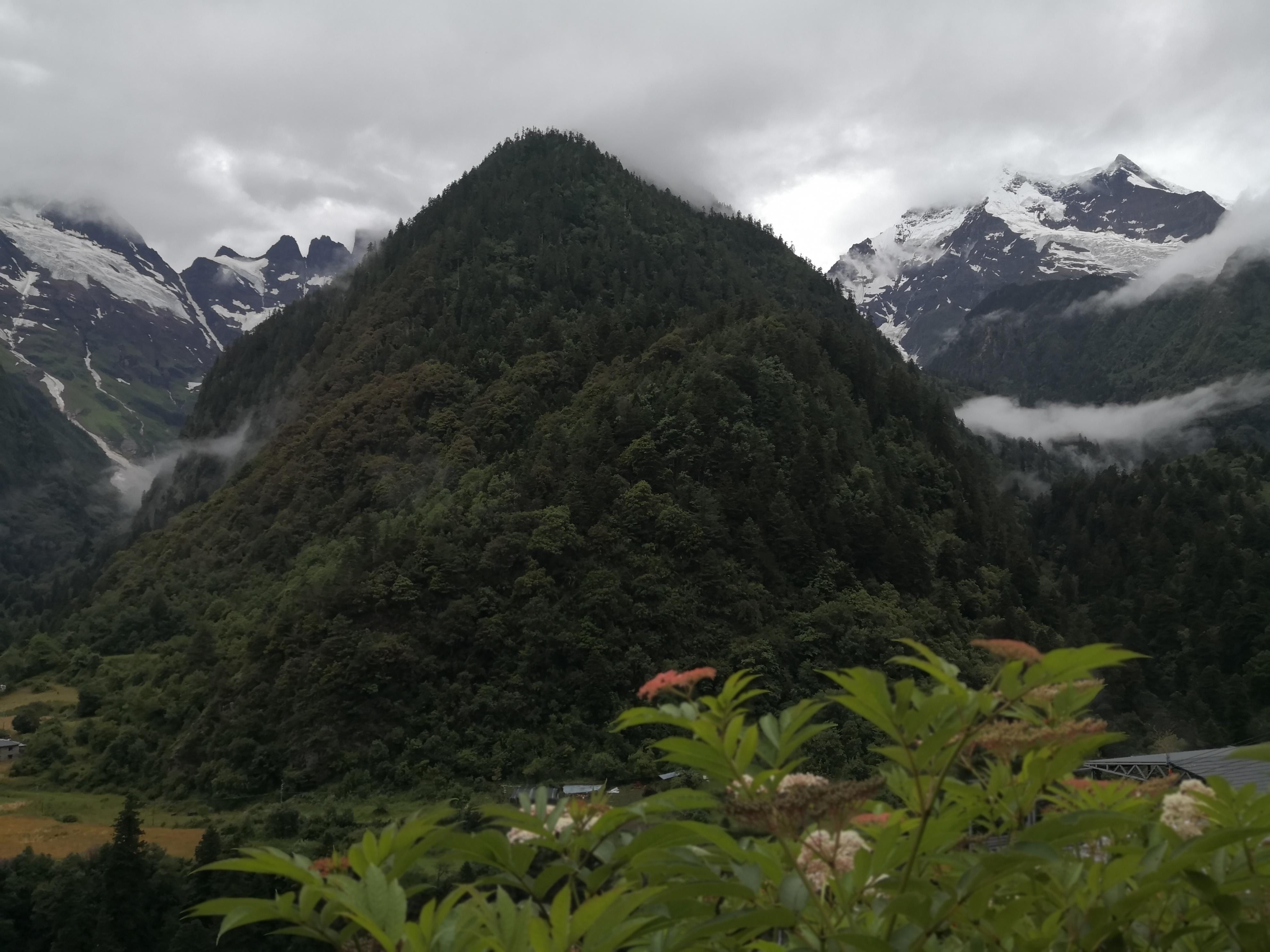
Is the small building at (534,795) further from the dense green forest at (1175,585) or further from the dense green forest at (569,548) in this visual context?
the dense green forest at (1175,585)

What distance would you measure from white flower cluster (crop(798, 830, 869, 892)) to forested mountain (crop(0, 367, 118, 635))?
12567 centimetres

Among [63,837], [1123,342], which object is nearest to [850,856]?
[63,837]

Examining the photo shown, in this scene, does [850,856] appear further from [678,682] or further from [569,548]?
[569,548]

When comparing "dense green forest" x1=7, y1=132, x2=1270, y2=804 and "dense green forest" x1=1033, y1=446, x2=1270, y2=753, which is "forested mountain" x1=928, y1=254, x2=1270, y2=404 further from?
"dense green forest" x1=7, y1=132, x2=1270, y2=804

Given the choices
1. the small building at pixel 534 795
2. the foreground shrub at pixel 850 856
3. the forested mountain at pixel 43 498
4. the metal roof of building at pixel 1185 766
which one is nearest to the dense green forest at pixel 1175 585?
the metal roof of building at pixel 1185 766

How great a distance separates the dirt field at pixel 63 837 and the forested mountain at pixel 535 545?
3632 mm

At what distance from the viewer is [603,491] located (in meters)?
45.6

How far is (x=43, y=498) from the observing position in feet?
485

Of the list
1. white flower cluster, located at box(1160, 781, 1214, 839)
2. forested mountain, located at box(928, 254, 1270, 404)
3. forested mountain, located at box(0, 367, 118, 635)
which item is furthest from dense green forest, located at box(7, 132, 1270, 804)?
forested mountain, located at box(928, 254, 1270, 404)

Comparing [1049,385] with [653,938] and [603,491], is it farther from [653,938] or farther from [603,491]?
[653,938]

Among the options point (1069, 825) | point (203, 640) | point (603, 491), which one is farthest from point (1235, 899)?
point (203, 640)

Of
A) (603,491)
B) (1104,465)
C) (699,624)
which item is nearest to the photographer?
(699,624)

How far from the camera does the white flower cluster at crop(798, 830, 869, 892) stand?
8.06ft

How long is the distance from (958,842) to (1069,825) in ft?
1.74
